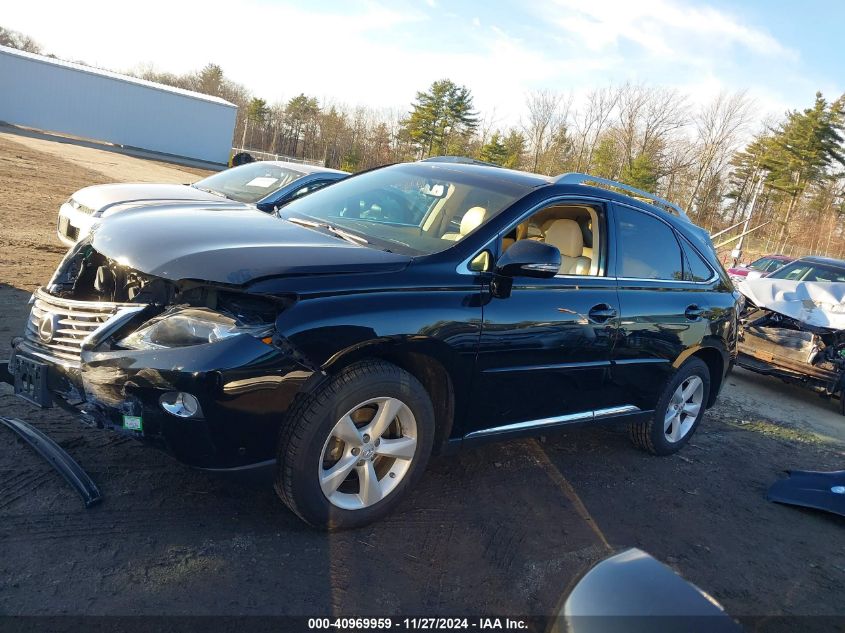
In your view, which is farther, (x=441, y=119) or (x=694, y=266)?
(x=441, y=119)

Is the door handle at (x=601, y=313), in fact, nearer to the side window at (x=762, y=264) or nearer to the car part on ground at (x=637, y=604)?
the car part on ground at (x=637, y=604)

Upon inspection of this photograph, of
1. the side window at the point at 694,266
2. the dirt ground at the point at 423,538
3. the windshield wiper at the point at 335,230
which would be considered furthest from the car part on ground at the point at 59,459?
the side window at the point at 694,266

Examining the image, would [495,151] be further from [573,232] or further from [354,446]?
[354,446]

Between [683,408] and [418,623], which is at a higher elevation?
[683,408]

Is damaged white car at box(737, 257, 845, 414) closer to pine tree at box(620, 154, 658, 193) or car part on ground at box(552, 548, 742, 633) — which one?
car part on ground at box(552, 548, 742, 633)

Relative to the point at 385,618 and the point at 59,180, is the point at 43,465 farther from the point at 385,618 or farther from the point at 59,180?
the point at 59,180

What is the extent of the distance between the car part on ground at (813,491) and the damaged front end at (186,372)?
3563 millimetres

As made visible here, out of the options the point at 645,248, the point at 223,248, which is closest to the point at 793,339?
the point at 645,248

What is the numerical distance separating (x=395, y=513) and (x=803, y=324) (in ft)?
22.3

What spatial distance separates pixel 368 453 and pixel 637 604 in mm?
1753

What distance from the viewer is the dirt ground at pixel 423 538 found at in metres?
2.62

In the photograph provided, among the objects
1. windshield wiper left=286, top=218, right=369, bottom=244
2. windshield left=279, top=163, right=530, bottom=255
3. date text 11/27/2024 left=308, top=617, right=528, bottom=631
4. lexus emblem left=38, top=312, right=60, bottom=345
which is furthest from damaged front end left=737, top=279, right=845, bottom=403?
lexus emblem left=38, top=312, right=60, bottom=345

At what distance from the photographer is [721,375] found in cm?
534

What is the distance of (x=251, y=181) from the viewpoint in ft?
28.4
